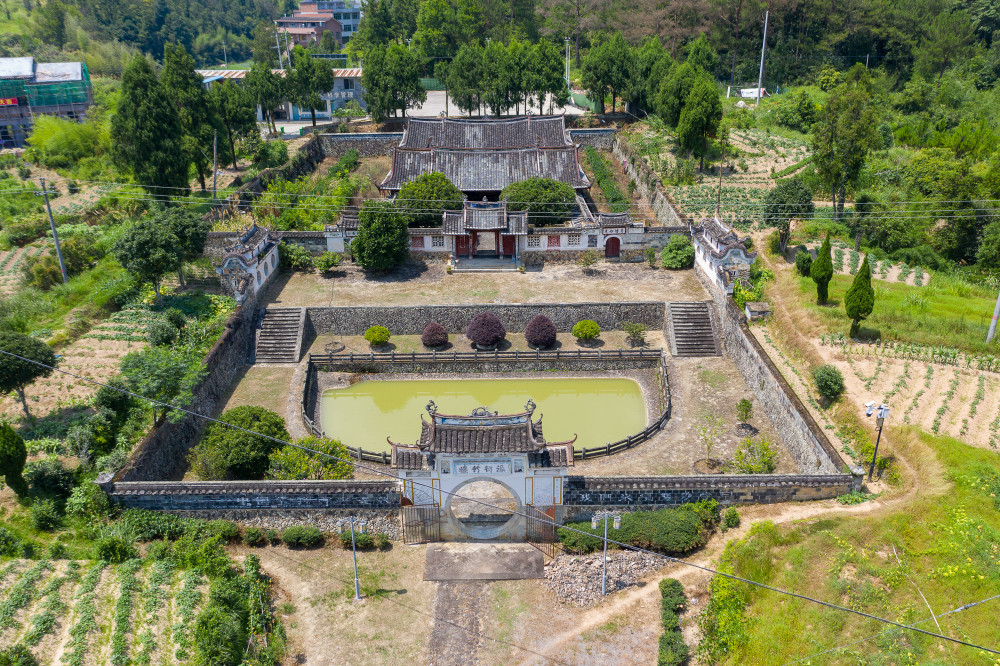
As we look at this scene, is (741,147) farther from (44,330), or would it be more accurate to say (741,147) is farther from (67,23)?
(67,23)

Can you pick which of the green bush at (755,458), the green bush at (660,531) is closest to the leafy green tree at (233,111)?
the green bush at (660,531)

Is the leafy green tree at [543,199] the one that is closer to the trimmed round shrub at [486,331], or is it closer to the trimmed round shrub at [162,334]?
the trimmed round shrub at [486,331]

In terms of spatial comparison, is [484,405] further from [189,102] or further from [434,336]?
[189,102]

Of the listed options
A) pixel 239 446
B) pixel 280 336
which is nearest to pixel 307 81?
pixel 280 336

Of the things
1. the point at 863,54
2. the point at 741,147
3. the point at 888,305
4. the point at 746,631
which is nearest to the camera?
the point at 746,631

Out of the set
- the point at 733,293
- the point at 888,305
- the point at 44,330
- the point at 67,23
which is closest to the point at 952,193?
the point at 888,305

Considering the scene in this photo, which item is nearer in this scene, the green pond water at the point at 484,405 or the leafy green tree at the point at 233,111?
the green pond water at the point at 484,405

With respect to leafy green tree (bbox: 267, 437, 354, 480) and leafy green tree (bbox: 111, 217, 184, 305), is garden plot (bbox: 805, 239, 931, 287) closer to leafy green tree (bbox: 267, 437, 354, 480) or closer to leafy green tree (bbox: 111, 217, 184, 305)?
leafy green tree (bbox: 267, 437, 354, 480)
